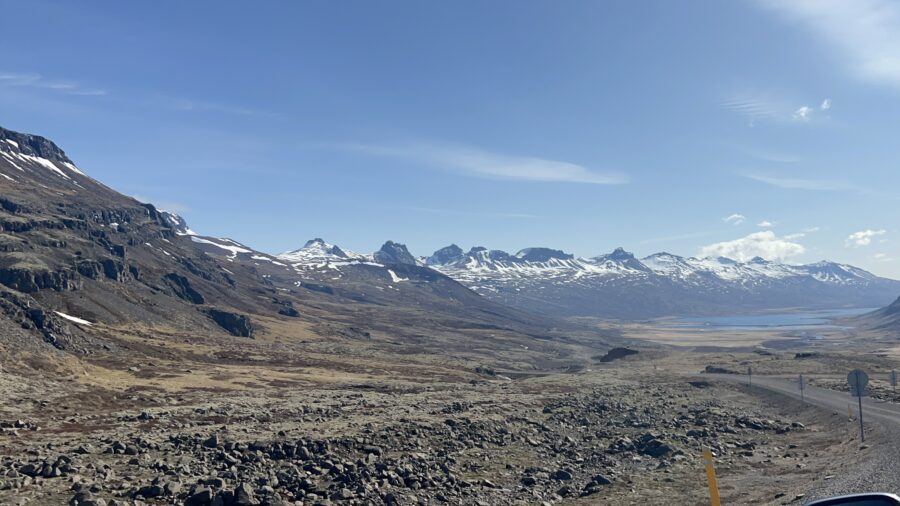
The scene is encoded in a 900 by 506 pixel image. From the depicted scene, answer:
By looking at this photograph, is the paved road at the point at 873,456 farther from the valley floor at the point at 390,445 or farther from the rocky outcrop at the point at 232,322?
the rocky outcrop at the point at 232,322

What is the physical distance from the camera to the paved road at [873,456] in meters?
18.9

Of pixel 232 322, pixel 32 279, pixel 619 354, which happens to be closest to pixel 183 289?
pixel 232 322

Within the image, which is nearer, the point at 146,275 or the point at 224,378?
the point at 224,378

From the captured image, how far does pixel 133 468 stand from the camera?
83.7ft

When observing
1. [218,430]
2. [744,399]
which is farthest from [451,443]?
[744,399]

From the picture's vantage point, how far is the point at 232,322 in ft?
452

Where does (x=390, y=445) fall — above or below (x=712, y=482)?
below

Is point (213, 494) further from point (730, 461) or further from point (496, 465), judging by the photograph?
point (730, 461)

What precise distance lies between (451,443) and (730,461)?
48.7 ft

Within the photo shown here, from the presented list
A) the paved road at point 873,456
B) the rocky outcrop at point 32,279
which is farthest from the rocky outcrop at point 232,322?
the paved road at point 873,456

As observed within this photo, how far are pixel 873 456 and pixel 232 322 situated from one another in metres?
132

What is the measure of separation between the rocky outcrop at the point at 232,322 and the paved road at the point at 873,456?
374ft

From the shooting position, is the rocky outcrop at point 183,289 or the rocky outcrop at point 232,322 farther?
the rocky outcrop at point 183,289

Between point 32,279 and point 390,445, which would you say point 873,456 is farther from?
point 32,279
